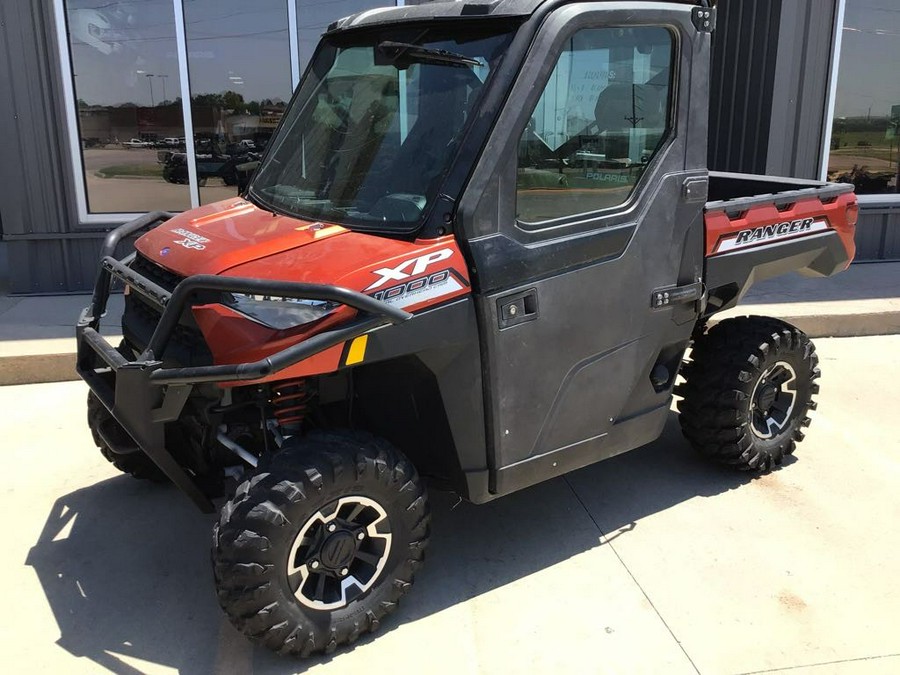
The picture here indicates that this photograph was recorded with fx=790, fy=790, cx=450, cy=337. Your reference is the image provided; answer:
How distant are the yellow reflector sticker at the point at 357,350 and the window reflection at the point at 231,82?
5.18 metres

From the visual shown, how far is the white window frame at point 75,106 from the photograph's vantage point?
23.2ft

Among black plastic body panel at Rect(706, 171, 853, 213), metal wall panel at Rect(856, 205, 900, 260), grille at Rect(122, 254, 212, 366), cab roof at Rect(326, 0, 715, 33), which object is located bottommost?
metal wall panel at Rect(856, 205, 900, 260)

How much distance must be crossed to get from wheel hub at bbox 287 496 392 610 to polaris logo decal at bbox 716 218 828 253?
1.99 metres

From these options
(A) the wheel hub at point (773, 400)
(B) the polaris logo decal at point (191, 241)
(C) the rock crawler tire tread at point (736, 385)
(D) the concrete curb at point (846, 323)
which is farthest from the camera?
(D) the concrete curb at point (846, 323)

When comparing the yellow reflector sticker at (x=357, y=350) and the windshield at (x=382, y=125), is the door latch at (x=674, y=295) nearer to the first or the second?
the windshield at (x=382, y=125)

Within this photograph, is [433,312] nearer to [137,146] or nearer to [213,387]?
[213,387]

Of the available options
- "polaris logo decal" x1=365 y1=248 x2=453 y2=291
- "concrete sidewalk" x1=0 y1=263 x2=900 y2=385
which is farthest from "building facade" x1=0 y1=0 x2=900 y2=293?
"polaris logo decal" x1=365 y1=248 x2=453 y2=291

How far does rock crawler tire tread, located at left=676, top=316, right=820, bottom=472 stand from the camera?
12.7 ft

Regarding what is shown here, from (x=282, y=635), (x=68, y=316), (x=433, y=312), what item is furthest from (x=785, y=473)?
(x=68, y=316)

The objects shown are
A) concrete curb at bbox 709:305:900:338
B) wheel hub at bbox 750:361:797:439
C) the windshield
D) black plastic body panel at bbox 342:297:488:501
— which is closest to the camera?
black plastic body panel at bbox 342:297:488:501

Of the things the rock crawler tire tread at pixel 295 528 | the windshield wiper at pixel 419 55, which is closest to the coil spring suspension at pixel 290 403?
the rock crawler tire tread at pixel 295 528

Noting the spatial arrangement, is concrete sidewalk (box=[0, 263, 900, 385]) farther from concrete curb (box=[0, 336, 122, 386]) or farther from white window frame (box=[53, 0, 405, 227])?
white window frame (box=[53, 0, 405, 227])

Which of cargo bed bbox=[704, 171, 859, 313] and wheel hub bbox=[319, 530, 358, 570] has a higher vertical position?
cargo bed bbox=[704, 171, 859, 313]

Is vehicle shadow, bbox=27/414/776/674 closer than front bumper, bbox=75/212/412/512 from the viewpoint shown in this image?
No
